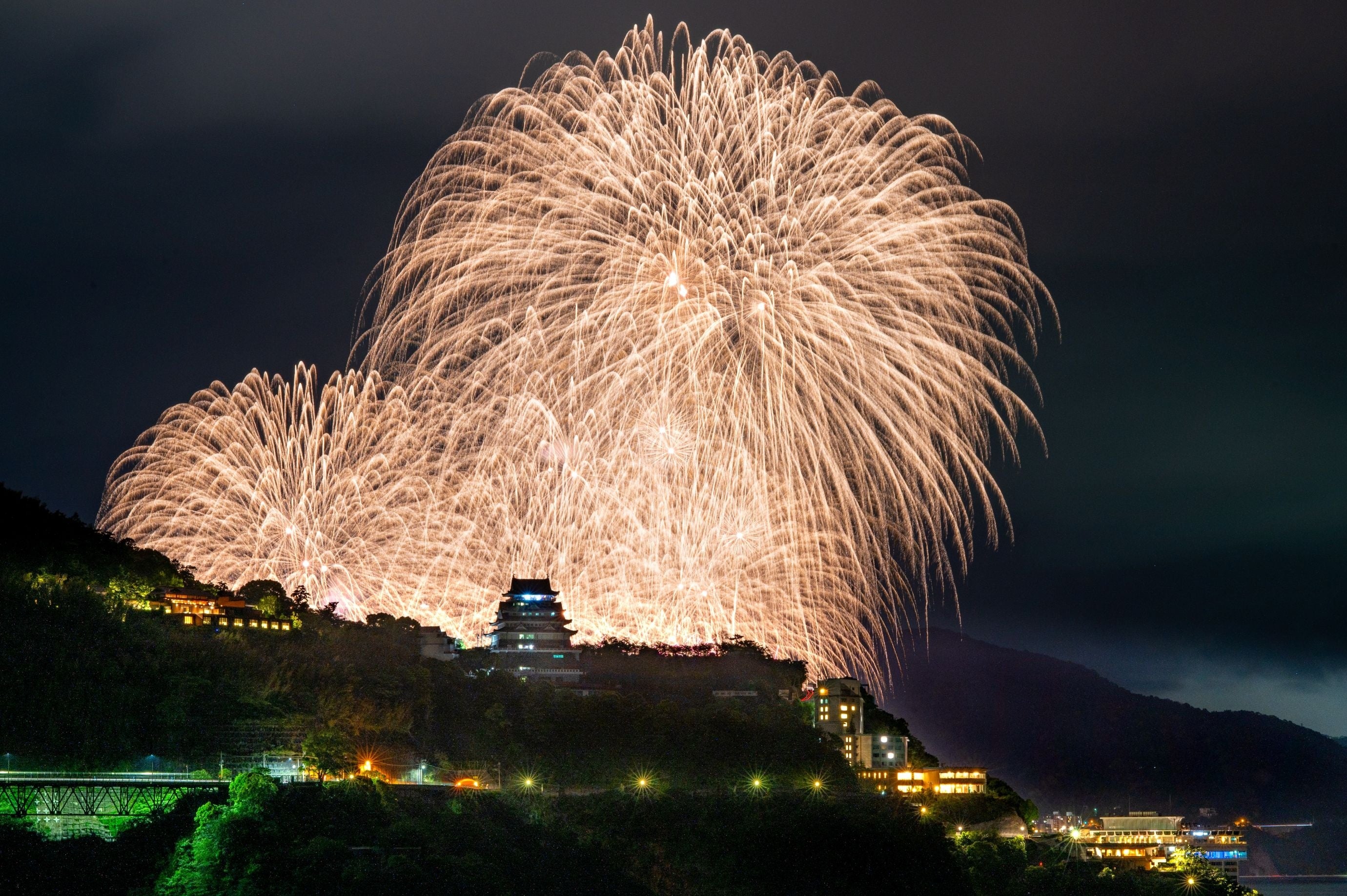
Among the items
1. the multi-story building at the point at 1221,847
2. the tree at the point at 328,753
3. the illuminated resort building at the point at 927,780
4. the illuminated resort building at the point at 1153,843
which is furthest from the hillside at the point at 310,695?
the multi-story building at the point at 1221,847

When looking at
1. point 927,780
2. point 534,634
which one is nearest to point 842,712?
point 927,780

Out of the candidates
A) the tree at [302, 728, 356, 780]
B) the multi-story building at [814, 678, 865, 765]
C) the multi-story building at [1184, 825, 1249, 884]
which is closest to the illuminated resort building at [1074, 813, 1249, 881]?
the multi-story building at [1184, 825, 1249, 884]

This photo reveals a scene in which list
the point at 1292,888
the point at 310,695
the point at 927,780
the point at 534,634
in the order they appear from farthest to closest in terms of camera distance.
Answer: the point at 1292,888
the point at 534,634
the point at 927,780
the point at 310,695

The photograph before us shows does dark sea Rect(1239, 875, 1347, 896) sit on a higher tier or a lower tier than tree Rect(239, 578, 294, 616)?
lower

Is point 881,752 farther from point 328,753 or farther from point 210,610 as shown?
point 328,753

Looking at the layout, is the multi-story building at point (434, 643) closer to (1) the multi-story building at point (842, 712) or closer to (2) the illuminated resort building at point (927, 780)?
(1) the multi-story building at point (842, 712)

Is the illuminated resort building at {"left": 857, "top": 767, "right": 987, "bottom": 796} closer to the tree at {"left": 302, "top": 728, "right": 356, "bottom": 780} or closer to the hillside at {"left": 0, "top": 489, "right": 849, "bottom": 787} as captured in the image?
the hillside at {"left": 0, "top": 489, "right": 849, "bottom": 787}

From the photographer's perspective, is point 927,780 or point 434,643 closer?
point 434,643
